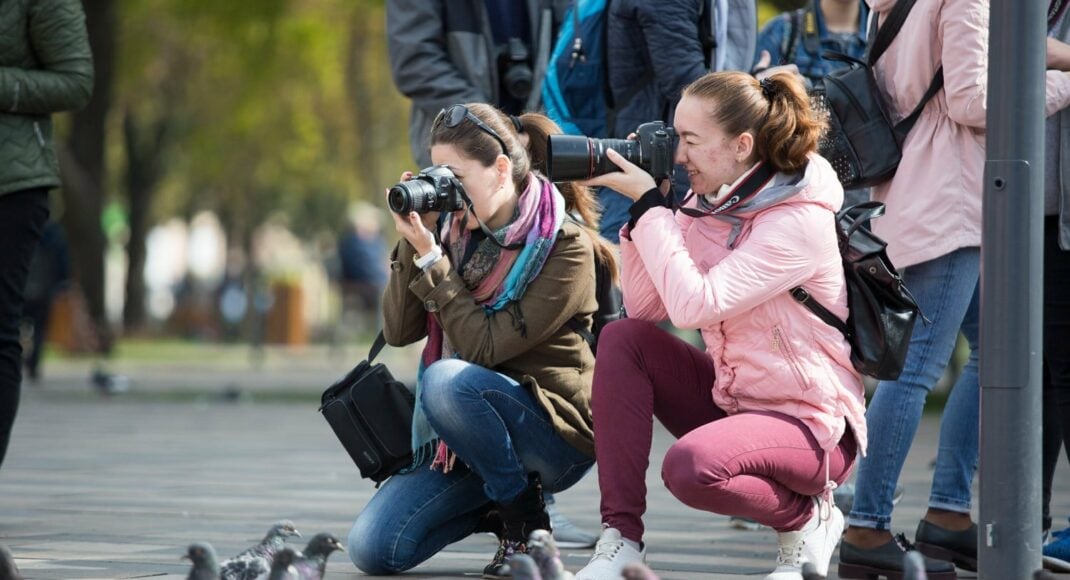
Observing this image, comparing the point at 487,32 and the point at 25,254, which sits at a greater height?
the point at 487,32

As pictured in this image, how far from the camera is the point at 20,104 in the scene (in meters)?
5.82

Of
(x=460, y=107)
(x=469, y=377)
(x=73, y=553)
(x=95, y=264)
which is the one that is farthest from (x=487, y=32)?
(x=95, y=264)

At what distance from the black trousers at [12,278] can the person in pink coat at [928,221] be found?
2698 mm

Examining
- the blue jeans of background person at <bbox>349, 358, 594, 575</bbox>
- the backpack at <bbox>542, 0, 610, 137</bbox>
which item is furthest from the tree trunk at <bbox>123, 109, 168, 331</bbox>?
the blue jeans of background person at <bbox>349, 358, 594, 575</bbox>

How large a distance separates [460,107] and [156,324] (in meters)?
34.8

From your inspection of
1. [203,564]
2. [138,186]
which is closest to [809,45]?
[203,564]

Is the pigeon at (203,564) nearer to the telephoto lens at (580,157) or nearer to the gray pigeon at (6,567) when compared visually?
the gray pigeon at (6,567)

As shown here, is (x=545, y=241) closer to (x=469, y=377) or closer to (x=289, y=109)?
(x=469, y=377)

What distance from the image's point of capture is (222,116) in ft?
105

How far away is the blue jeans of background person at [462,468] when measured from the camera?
16.1 ft

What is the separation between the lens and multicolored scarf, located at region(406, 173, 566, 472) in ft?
16.5

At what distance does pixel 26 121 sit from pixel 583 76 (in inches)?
74.4

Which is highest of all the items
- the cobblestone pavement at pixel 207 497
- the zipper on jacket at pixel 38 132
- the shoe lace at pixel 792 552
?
the zipper on jacket at pixel 38 132

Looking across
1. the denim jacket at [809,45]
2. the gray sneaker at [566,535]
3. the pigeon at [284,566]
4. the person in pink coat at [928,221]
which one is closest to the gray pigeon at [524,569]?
the pigeon at [284,566]
